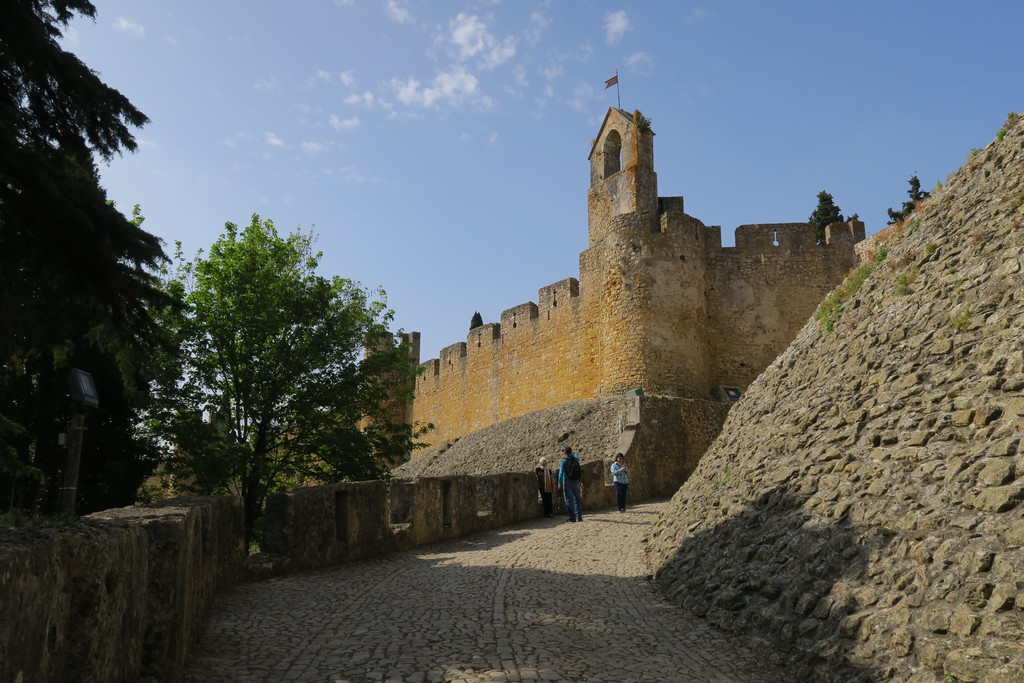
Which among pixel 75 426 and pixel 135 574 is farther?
pixel 75 426

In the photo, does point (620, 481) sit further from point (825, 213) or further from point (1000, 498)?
point (825, 213)

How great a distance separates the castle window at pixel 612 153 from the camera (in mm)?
24094

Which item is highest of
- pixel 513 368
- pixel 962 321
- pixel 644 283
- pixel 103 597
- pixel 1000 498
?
pixel 644 283

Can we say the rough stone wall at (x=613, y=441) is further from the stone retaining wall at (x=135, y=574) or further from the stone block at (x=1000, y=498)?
the stone block at (x=1000, y=498)

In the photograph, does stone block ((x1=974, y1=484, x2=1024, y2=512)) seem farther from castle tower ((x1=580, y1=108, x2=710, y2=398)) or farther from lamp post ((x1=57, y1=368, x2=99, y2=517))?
castle tower ((x1=580, y1=108, x2=710, y2=398))

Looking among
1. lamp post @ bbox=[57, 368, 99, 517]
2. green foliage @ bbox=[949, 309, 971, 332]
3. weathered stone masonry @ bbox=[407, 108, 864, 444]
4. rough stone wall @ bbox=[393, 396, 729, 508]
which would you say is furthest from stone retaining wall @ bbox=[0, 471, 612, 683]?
weathered stone masonry @ bbox=[407, 108, 864, 444]

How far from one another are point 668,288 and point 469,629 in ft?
56.6

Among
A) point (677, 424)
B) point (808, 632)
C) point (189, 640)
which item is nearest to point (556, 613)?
point (808, 632)

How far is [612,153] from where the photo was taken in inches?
957

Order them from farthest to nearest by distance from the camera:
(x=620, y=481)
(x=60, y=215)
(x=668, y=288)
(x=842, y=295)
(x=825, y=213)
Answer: (x=825, y=213) → (x=668, y=288) → (x=620, y=481) → (x=842, y=295) → (x=60, y=215)

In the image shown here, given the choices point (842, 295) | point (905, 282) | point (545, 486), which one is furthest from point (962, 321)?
point (545, 486)

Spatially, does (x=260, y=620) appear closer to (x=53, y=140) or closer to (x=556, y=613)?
(x=556, y=613)

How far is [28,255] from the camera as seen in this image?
19.0 ft

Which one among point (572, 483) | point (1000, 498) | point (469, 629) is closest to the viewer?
point (1000, 498)
